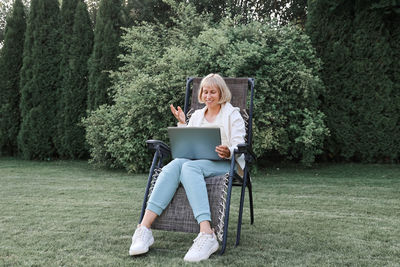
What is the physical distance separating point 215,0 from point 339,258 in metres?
9.24

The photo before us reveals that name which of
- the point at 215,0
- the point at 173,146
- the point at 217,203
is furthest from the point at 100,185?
the point at 215,0

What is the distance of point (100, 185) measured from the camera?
4.95 m

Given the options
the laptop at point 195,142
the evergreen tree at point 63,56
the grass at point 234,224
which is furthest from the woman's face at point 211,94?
the evergreen tree at point 63,56

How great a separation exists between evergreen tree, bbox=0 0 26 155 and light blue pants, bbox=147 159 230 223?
749 cm

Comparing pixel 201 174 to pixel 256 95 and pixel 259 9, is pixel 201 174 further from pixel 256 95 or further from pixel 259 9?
pixel 259 9

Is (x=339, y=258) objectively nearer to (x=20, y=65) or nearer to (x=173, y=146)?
(x=173, y=146)

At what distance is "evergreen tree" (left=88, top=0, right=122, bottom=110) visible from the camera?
790 cm

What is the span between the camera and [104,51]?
7.92 metres

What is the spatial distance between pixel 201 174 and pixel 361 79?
16.7 feet

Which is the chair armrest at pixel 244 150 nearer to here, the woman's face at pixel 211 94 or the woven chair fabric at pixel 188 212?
the woven chair fabric at pixel 188 212

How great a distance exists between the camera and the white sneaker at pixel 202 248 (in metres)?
2.11

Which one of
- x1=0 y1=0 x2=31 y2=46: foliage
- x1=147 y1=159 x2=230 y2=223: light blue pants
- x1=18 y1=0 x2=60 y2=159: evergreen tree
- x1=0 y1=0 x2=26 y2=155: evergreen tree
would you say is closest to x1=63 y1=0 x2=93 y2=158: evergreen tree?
x1=18 y1=0 x2=60 y2=159: evergreen tree

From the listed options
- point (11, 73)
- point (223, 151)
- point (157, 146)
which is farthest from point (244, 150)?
point (11, 73)

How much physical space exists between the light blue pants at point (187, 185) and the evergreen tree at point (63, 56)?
650cm
